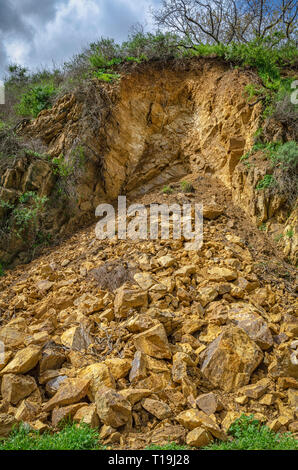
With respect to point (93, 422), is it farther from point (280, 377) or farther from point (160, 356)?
point (280, 377)

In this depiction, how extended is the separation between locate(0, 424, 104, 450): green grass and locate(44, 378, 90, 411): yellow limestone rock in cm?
22

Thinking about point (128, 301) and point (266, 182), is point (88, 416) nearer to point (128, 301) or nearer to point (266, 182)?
point (128, 301)

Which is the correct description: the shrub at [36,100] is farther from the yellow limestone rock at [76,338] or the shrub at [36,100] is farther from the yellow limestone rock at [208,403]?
the yellow limestone rock at [208,403]

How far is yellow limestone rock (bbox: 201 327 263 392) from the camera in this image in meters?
2.75

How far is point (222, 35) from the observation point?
Result: 8.04m

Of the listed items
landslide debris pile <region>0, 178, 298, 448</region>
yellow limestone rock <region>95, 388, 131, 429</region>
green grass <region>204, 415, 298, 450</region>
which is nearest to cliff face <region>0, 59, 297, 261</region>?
landslide debris pile <region>0, 178, 298, 448</region>

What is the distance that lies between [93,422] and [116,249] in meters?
2.68

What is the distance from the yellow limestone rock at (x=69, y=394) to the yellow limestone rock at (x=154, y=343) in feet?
2.04

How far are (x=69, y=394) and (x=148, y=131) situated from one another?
5828 mm

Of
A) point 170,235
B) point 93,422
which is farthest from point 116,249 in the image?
point 93,422

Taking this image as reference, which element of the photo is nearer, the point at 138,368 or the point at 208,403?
the point at 208,403

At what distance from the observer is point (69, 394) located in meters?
2.42

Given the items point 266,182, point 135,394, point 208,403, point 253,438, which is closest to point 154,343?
point 135,394

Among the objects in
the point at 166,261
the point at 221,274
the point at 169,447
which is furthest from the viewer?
the point at 166,261
